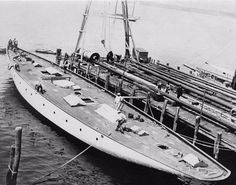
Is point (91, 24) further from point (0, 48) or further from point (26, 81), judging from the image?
point (26, 81)

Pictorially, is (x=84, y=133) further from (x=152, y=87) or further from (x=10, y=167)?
(x=152, y=87)

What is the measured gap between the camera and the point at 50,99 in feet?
109

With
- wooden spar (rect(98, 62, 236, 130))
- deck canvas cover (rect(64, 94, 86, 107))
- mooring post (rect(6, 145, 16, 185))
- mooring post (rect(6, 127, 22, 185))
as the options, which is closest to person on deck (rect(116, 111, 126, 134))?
deck canvas cover (rect(64, 94, 86, 107))

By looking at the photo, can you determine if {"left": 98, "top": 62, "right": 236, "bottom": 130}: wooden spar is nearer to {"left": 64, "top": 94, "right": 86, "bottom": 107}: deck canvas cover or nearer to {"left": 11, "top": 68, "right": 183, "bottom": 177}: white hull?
{"left": 64, "top": 94, "right": 86, "bottom": 107}: deck canvas cover

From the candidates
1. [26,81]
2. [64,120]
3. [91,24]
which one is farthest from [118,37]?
[64,120]

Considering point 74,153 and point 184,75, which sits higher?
point 184,75

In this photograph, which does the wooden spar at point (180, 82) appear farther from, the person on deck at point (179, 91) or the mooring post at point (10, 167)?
the mooring post at point (10, 167)

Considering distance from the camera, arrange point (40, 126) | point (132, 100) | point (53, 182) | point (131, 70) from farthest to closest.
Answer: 1. point (131, 70)
2. point (132, 100)
3. point (40, 126)
4. point (53, 182)

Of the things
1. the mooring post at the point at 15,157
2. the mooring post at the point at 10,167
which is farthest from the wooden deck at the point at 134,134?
the mooring post at the point at 10,167

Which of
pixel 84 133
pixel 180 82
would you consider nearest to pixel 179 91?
pixel 180 82

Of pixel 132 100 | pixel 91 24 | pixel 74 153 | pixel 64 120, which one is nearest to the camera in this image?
pixel 74 153

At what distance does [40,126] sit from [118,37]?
76.1m

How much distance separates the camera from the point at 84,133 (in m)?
28.3

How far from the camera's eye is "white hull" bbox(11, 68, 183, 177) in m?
24.2
